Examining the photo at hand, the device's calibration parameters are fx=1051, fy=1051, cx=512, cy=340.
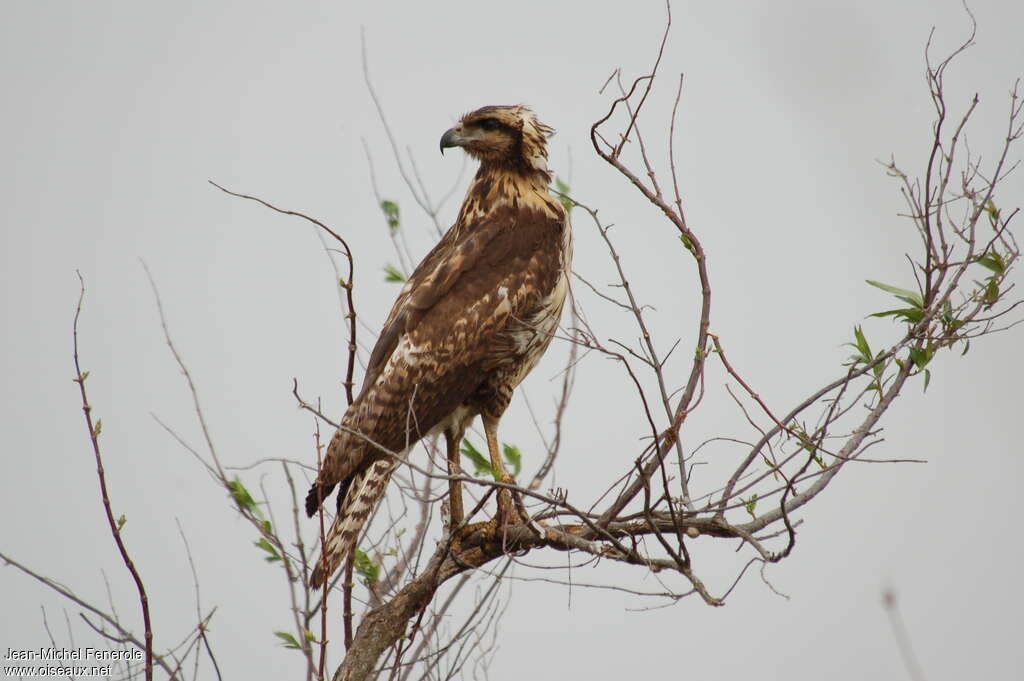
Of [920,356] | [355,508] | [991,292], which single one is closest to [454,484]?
[355,508]

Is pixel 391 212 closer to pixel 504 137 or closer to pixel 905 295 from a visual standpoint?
pixel 504 137

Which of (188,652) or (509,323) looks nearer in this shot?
(188,652)

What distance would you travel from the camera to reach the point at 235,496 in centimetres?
462

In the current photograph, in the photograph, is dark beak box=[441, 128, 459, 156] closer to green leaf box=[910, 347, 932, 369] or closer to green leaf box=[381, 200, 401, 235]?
green leaf box=[381, 200, 401, 235]

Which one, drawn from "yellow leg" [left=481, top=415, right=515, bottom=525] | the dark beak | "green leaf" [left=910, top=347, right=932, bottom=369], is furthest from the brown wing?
"green leaf" [left=910, top=347, right=932, bottom=369]

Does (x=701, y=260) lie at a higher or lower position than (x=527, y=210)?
lower

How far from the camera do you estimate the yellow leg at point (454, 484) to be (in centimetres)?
500

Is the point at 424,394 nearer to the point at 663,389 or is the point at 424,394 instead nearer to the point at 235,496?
the point at 235,496

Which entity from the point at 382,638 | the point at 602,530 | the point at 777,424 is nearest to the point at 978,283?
the point at 777,424

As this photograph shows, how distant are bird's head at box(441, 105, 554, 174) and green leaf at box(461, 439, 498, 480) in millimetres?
1617

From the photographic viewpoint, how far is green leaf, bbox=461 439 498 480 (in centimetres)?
462

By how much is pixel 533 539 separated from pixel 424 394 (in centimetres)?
92

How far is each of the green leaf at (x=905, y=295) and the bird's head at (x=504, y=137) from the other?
85.4 inches

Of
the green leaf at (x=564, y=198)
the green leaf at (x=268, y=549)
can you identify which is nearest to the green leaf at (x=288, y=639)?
the green leaf at (x=268, y=549)
